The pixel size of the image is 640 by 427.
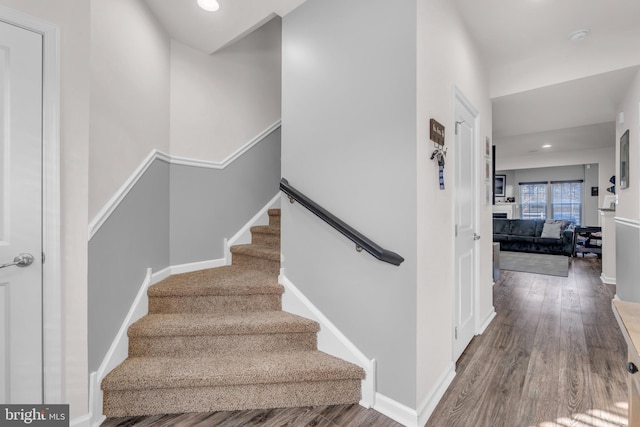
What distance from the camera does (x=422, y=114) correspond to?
1.57 metres

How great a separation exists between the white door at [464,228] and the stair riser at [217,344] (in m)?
1.13

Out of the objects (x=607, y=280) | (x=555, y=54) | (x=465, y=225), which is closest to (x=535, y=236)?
(x=607, y=280)

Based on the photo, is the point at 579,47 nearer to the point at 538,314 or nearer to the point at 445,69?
the point at 445,69

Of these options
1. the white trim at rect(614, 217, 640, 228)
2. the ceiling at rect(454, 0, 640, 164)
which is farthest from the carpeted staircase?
the white trim at rect(614, 217, 640, 228)

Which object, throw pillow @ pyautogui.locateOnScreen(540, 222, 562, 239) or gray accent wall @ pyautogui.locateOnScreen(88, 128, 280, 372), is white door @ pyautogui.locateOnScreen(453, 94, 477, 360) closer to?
gray accent wall @ pyautogui.locateOnScreen(88, 128, 280, 372)

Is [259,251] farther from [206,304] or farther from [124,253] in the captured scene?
[124,253]

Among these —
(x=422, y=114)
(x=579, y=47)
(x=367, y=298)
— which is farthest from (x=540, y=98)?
(x=367, y=298)

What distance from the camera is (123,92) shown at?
181 centimetres

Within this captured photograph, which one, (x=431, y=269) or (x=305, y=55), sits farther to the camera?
(x=305, y=55)

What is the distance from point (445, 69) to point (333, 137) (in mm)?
852

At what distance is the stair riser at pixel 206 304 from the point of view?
204 centimetres

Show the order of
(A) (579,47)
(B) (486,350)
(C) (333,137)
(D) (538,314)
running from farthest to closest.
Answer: (D) (538,314) < (A) (579,47) < (B) (486,350) < (C) (333,137)

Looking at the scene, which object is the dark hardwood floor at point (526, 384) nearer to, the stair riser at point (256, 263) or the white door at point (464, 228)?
the white door at point (464, 228)

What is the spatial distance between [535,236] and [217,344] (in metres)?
7.63
